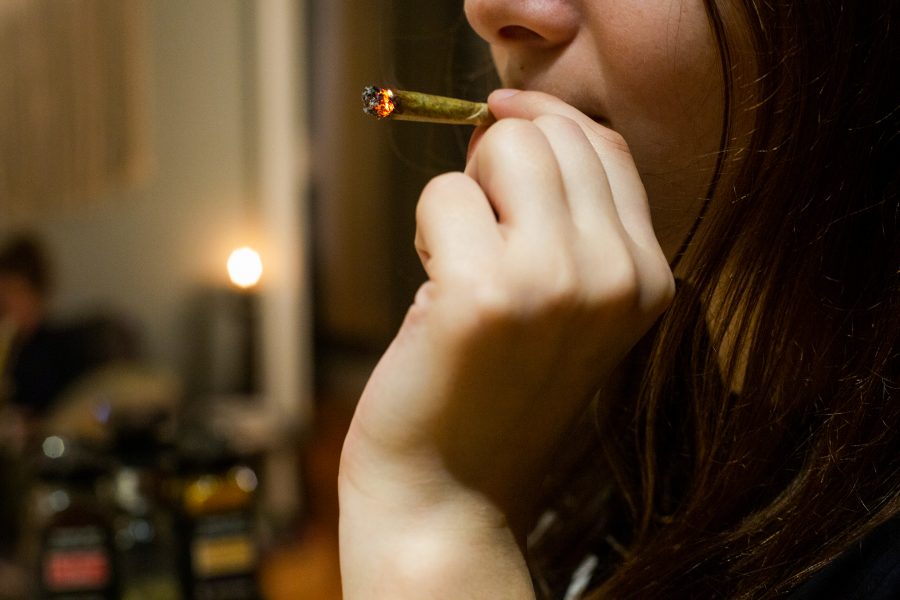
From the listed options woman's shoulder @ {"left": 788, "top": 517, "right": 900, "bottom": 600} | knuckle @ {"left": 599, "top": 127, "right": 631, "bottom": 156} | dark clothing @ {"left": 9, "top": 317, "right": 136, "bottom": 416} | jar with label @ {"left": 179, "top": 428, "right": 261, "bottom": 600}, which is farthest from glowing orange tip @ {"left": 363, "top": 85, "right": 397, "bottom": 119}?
dark clothing @ {"left": 9, "top": 317, "right": 136, "bottom": 416}

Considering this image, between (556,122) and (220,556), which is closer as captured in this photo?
(556,122)

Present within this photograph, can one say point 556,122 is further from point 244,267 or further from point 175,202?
point 175,202

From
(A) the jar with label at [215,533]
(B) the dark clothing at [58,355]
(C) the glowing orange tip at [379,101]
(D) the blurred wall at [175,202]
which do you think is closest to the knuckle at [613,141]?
(C) the glowing orange tip at [379,101]

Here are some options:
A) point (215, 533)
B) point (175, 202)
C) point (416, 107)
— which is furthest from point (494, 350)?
point (175, 202)

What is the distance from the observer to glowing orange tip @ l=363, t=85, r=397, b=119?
0.58 meters

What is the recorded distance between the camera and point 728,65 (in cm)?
55

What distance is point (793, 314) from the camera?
59 cm

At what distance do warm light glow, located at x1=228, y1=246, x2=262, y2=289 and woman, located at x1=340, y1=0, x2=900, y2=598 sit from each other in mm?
1764

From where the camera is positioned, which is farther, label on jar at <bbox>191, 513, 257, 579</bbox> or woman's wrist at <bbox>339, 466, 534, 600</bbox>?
label on jar at <bbox>191, 513, 257, 579</bbox>

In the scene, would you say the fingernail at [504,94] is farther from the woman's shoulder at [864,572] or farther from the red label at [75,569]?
the red label at [75,569]

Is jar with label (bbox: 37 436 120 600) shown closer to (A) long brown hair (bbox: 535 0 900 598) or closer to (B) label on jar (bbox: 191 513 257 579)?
(B) label on jar (bbox: 191 513 257 579)

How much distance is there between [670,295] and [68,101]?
210 centimetres

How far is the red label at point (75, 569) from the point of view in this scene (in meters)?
1.09

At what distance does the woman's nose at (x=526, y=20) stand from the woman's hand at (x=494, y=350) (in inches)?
2.2
